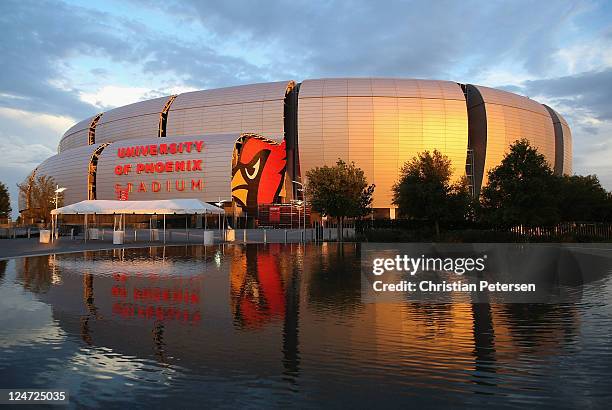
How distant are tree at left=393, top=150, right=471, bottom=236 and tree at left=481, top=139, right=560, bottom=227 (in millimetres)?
4994

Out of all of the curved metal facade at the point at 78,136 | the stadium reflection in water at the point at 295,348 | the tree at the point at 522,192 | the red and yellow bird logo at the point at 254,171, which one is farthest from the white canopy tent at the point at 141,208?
the curved metal facade at the point at 78,136

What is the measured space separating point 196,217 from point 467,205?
47.9 metres

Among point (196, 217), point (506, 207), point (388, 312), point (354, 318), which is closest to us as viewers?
point (354, 318)

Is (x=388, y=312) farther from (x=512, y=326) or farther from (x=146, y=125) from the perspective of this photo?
(x=146, y=125)

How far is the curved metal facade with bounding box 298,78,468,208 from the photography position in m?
82.3

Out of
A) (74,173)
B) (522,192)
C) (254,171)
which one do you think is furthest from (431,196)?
(74,173)

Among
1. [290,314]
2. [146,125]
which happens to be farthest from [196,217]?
[290,314]

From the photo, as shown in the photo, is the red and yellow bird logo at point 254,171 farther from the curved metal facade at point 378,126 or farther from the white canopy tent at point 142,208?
the white canopy tent at point 142,208

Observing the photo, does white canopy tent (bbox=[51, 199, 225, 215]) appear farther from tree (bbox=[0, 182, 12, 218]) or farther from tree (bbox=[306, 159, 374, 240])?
tree (bbox=[0, 182, 12, 218])

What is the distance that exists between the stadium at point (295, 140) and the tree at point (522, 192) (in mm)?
47034

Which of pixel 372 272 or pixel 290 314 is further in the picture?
pixel 372 272

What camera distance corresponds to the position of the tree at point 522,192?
111 ft

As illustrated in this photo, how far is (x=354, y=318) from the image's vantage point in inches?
386

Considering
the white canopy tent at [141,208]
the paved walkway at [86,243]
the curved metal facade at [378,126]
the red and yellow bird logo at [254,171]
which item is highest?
the curved metal facade at [378,126]
